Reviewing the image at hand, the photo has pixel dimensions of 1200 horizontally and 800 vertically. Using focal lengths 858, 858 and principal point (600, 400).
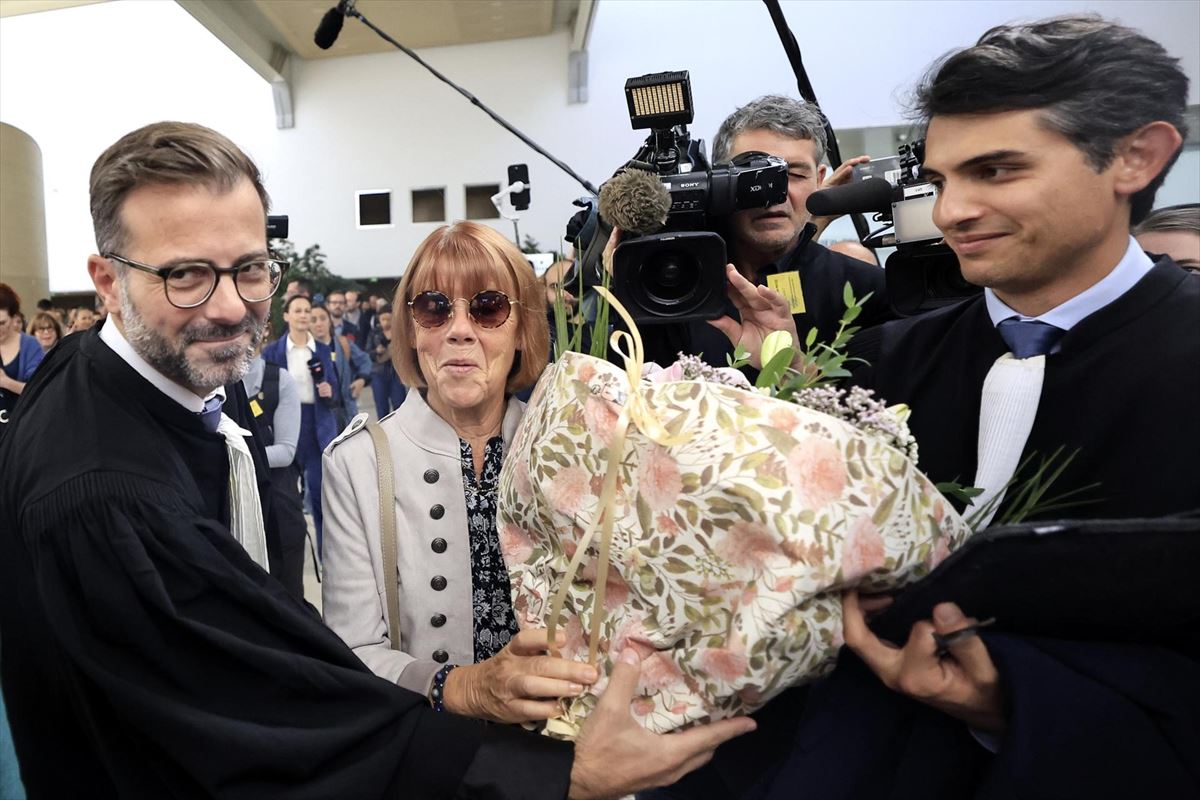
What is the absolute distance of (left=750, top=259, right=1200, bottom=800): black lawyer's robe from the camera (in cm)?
95

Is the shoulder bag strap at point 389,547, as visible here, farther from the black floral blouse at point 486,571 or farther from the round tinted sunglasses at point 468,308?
the round tinted sunglasses at point 468,308

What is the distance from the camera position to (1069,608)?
0.93 meters

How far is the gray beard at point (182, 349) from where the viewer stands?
131 centimetres

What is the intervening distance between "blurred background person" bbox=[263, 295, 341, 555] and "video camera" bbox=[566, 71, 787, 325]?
16.0ft

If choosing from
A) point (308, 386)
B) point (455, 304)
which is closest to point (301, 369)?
point (308, 386)

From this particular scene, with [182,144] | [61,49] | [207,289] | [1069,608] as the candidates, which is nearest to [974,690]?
[1069,608]

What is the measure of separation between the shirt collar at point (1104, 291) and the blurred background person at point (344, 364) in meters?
6.45

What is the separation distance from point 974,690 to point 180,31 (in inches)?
618

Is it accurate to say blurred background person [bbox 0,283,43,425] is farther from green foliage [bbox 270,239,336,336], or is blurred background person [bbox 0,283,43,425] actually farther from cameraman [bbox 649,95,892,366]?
green foliage [bbox 270,239,336,336]

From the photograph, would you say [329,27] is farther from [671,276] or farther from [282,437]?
[671,276]

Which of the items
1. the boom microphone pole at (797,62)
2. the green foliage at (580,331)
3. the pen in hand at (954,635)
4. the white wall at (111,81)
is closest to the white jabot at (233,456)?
the green foliage at (580,331)

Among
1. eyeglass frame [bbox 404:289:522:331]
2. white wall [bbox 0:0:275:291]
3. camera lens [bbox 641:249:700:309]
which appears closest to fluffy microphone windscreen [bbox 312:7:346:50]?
eyeglass frame [bbox 404:289:522:331]

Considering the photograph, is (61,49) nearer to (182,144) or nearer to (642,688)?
(182,144)

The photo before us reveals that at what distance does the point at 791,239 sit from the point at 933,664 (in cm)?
122
